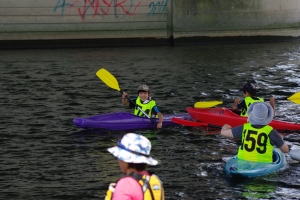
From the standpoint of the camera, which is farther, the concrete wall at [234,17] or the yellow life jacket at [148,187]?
the concrete wall at [234,17]

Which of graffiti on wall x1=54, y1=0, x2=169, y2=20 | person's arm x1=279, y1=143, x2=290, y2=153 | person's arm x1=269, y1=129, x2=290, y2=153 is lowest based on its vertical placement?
person's arm x1=279, y1=143, x2=290, y2=153

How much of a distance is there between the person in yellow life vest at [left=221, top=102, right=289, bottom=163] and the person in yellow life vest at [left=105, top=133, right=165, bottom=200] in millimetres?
4426

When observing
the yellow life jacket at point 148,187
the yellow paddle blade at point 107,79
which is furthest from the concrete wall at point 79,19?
the yellow life jacket at point 148,187

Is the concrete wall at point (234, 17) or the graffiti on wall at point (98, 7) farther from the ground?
the graffiti on wall at point (98, 7)

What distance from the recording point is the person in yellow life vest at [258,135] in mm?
9070

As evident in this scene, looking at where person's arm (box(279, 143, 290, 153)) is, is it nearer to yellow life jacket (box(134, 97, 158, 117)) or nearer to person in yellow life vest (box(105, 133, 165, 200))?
person in yellow life vest (box(105, 133, 165, 200))

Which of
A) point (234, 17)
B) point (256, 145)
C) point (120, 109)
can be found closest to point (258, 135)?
point (256, 145)

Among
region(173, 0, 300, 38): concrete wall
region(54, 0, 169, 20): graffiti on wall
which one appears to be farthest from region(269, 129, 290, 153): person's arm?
region(54, 0, 169, 20): graffiti on wall

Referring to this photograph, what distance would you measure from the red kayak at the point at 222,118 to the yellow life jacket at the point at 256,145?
137 inches

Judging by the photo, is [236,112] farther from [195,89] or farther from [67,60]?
[67,60]

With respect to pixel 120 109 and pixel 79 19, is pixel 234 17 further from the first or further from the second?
pixel 120 109

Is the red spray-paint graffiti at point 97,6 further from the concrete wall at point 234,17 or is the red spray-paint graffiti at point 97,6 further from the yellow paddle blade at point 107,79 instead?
the yellow paddle blade at point 107,79

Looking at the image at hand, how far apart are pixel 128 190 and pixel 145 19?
944 inches

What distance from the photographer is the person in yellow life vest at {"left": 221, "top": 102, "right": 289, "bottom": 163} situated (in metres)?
9.07
